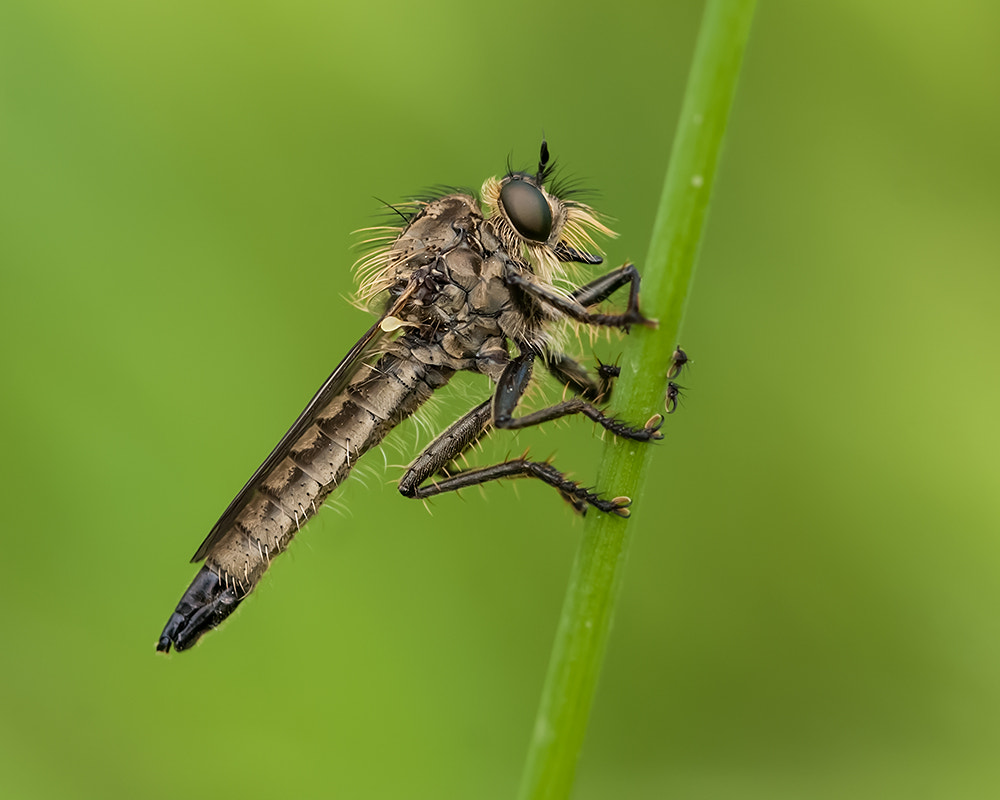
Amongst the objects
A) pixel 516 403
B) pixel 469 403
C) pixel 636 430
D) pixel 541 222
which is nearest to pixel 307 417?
pixel 516 403

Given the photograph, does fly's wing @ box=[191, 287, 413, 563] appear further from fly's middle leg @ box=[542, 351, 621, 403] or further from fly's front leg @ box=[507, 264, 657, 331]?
fly's middle leg @ box=[542, 351, 621, 403]

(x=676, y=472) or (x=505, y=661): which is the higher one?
(x=676, y=472)

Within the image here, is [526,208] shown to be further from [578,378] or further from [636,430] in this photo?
[636,430]

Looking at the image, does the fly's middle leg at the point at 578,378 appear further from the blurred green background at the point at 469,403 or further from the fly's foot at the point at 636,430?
the fly's foot at the point at 636,430

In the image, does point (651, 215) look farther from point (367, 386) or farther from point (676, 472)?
point (367, 386)

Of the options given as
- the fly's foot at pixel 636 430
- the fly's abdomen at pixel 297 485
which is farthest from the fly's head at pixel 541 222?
the fly's foot at pixel 636 430

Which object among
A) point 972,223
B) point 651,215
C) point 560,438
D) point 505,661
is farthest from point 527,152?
point 505,661
